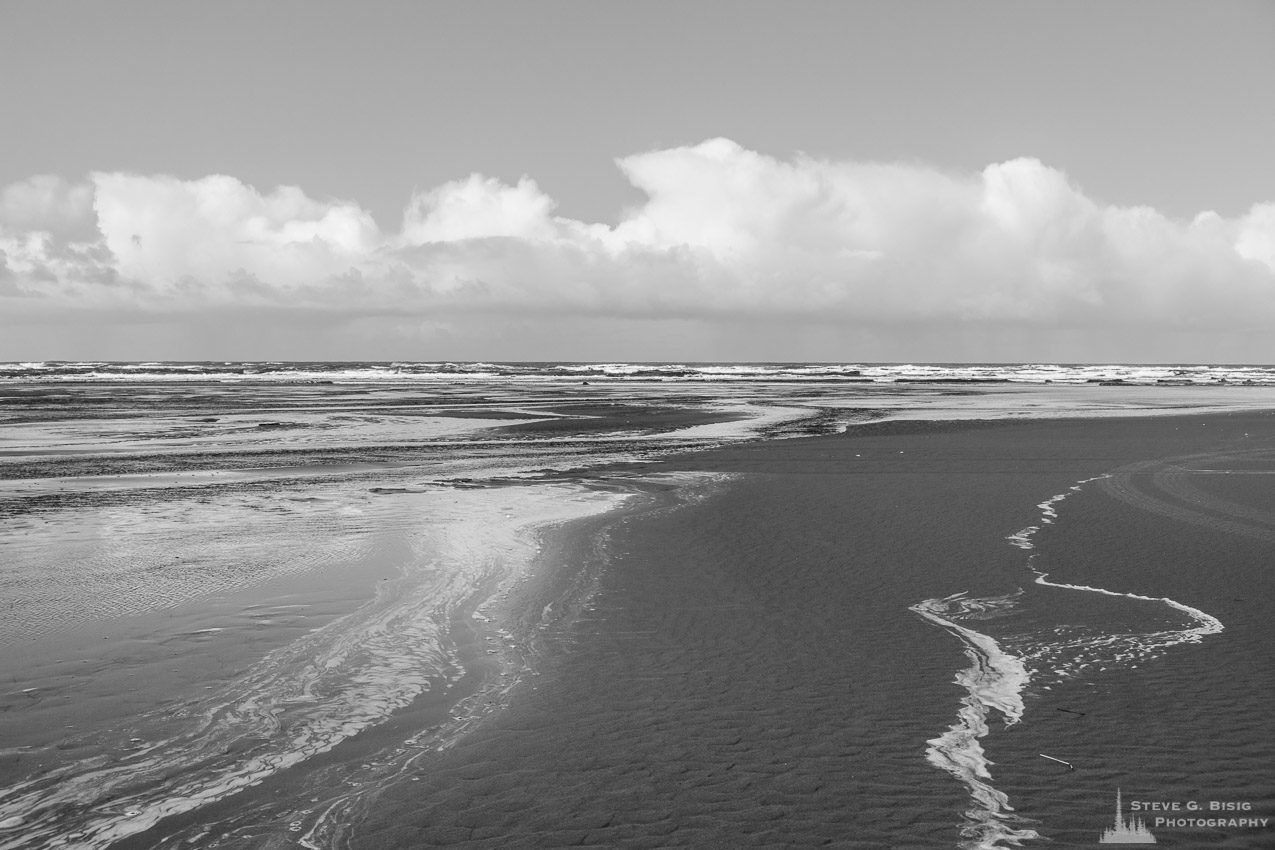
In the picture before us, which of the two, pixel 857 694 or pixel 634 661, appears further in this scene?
pixel 634 661

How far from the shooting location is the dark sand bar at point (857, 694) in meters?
5.67

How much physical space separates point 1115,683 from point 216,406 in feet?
164

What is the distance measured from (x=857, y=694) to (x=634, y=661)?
6.78ft

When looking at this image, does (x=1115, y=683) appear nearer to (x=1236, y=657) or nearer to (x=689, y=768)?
(x=1236, y=657)

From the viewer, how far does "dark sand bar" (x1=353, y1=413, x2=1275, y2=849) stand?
18.6 feet

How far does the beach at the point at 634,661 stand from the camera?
5750 mm

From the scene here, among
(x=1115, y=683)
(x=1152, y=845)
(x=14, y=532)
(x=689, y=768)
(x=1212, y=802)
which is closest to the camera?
(x=1152, y=845)

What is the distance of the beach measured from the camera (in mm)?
5750

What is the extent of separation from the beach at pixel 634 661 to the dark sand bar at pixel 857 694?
1.3 inches

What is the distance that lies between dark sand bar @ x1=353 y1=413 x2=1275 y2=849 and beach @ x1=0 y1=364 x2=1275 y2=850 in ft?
0.11

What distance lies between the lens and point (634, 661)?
8.78 metres

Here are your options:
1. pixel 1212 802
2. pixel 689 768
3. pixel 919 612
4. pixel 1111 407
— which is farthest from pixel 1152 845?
pixel 1111 407

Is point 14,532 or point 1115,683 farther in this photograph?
point 14,532

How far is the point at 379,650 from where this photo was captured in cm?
909
